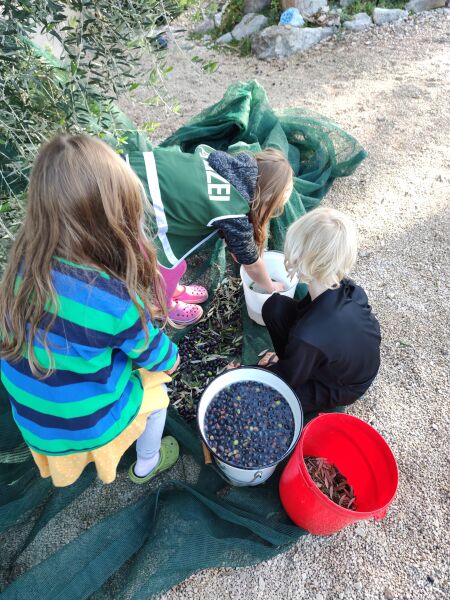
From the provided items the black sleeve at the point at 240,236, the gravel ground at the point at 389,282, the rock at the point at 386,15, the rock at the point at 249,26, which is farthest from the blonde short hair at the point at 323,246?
the rock at the point at 249,26

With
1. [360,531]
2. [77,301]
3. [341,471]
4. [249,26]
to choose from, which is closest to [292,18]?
[249,26]

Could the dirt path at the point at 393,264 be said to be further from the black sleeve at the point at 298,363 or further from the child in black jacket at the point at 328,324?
the black sleeve at the point at 298,363

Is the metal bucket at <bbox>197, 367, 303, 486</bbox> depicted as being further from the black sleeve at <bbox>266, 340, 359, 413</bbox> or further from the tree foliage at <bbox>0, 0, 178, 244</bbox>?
the tree foliage at <bbox>0, 0, 178, 244</bbox>

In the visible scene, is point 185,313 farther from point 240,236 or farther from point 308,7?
point 308,7

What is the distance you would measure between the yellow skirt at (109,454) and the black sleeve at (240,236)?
0.64 m

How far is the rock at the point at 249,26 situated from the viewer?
532cm

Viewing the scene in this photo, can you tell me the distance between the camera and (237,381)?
1.80 meters

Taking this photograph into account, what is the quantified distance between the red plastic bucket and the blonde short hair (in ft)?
1.75

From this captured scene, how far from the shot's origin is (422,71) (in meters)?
4.16

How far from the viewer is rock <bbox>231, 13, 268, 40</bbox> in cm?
532

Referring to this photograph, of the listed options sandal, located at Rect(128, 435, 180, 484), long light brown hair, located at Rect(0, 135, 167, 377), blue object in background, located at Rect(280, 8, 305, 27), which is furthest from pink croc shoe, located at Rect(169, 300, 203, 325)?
blue object in background, located at Rect(280, 8, 305, 27)

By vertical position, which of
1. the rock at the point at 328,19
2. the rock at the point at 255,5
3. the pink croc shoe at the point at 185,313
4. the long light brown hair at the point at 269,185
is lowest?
the pink croc shoe at the point at 185,313

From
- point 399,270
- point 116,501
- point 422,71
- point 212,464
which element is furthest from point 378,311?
point 422,71

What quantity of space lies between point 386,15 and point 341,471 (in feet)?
17.1
